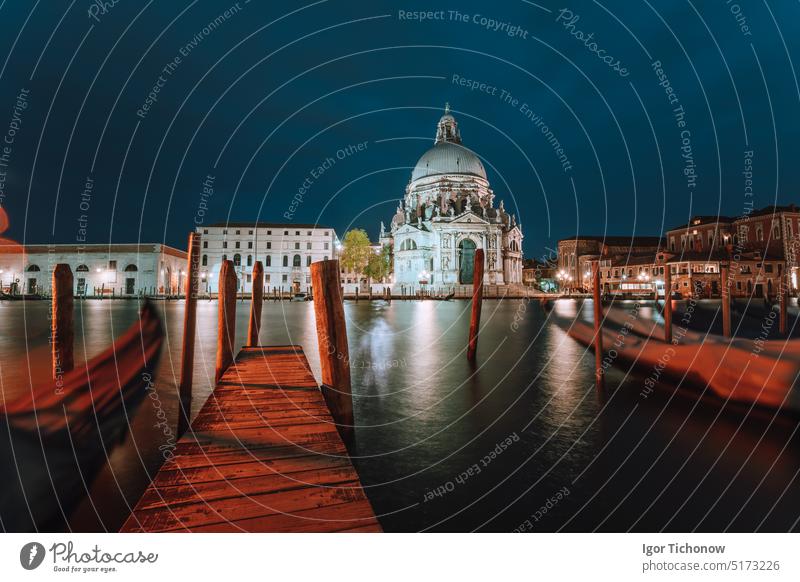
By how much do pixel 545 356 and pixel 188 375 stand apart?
368 inches

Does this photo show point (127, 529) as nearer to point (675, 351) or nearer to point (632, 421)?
point (632, 421)

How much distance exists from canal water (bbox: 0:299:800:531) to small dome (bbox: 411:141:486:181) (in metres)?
53.9

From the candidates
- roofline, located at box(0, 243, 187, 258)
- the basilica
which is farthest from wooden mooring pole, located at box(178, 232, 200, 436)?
roofline, located at box(0, 243, 187, 258)

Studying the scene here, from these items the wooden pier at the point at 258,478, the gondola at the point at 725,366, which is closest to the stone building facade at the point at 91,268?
the wooden pier at the point at 258,478

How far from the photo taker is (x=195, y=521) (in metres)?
2.29

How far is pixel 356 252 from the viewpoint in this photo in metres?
51.8

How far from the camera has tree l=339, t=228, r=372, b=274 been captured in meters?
51.8

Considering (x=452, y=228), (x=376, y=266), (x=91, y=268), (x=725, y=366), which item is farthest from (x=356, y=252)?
(x=725, y=366)

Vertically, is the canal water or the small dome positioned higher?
the small dome

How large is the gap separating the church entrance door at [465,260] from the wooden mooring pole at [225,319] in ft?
147

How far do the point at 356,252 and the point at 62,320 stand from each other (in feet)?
145

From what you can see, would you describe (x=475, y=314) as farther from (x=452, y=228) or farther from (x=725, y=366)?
(x=452, y=228)

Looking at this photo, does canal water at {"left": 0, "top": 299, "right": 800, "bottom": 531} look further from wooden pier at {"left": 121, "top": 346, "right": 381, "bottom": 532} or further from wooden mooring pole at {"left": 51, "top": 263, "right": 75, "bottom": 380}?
wooden pier at {"left": 121, "top": 346, "right": 381, "bottom": 532}

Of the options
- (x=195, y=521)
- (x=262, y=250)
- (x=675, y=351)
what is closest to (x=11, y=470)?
(x=195, y=521)
